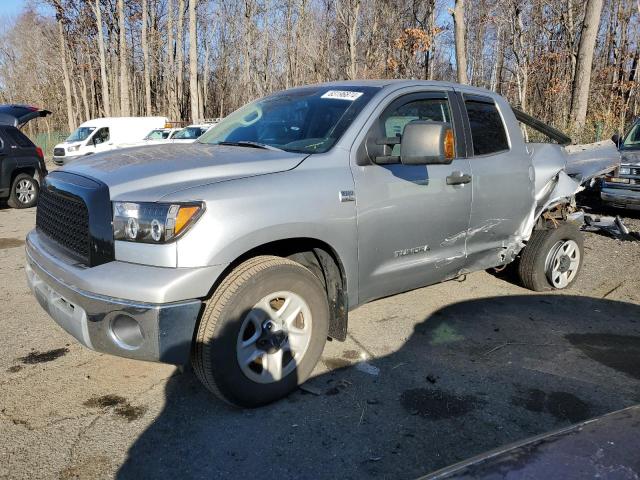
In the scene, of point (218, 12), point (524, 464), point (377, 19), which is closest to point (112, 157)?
point (524, 464)

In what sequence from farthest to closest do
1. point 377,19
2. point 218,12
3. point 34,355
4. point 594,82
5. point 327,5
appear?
point 218,12
point 377,19
point 327,5
point 594,82
point 34,355

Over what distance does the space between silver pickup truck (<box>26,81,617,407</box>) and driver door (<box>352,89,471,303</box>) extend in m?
0.01

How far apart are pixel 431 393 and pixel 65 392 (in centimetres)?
230

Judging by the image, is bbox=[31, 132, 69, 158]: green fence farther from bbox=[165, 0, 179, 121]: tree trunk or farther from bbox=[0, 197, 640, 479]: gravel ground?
bbox=[0, 197, 640, 479]: gravel ground

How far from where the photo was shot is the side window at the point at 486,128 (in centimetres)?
430

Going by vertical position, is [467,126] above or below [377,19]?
below

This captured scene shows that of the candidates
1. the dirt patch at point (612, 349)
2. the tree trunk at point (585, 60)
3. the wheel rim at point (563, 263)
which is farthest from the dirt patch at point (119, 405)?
the tree trunk at point (585, 60)

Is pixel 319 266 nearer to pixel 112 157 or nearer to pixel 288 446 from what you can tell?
pixel 288 446

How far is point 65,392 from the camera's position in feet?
10.7

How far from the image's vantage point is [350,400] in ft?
10.6

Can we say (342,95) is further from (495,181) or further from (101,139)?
(101,139)

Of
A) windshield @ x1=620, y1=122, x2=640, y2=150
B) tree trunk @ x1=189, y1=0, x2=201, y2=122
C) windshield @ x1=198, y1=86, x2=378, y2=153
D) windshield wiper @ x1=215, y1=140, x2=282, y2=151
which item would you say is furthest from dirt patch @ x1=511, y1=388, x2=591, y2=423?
tree trunk @ x1=189, y1=0, x2=201, y2=122

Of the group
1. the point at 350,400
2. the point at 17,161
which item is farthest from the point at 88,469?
the point at 17,161

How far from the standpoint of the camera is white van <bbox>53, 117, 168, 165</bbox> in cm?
2184
